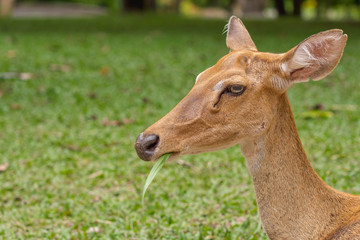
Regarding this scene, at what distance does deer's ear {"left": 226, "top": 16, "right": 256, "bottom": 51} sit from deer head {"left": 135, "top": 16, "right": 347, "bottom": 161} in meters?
0.32

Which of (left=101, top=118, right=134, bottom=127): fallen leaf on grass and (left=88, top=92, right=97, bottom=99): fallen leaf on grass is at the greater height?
(left=101, top=118, right=134, bottom=127): fallen leaf on grass

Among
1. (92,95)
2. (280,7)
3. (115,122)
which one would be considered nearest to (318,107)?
(115,122)

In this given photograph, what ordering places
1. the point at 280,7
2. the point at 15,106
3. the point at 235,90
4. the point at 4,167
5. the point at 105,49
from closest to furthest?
the point at 235,90, the point at 4,167, the point at 15,106, the point at 105,49, the point at 280,7

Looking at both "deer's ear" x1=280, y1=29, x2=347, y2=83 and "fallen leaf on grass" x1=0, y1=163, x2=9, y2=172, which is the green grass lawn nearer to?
"fallen leaf on grass" x1=0, y1=163, x2=9, y2=172

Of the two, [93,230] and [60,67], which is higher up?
[93,230]

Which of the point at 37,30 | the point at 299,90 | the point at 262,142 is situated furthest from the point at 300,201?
the point at 37,30

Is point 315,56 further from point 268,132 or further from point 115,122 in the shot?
point 115,122

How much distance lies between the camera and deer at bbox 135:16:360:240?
2336 millimetres

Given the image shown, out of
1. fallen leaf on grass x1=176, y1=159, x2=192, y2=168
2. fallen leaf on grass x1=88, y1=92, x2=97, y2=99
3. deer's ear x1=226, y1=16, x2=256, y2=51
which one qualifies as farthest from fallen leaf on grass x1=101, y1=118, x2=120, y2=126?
deer's ear x1=226, y1=16, x2=256, y2=51

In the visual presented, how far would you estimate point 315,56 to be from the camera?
2307 mm

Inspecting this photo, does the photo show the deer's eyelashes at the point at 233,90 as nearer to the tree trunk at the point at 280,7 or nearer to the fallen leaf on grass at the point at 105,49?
the fallen leaf on grass at the point at 105,49

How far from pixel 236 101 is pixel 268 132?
21 cm

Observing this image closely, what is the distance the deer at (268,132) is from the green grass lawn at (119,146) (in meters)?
1.07

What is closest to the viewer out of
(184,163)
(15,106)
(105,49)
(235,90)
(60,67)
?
(235,90)
